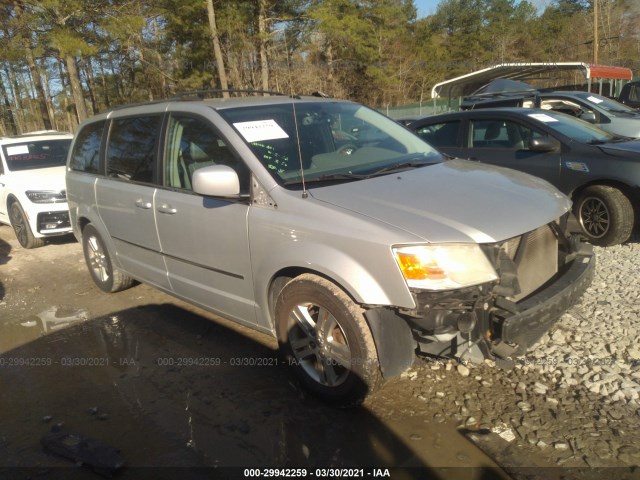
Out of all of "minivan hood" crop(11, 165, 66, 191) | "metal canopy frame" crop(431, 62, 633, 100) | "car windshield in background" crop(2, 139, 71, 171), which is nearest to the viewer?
"minivan hood" crop(11, 165, 66, 191)

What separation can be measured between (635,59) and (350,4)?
2544 cm

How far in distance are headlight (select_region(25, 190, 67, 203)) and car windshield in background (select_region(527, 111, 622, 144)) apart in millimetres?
6723

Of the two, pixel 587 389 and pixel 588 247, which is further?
pixel 588 247

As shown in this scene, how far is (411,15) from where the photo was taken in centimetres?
4447

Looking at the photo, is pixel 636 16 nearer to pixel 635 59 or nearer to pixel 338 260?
pixel 635 59

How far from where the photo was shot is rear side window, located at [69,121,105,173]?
5.09m

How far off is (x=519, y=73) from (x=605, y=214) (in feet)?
62.2

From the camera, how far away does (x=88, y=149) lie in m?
5.31

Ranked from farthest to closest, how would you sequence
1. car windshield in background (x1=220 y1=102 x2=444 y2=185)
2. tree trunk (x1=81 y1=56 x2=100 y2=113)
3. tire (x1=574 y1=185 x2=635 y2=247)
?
tree trunk (x1=81 y1=56 x2=100 y2=113) < tire (x1=574 y1=185 x2=635 y2=247) < car windshield in background (x1=220 y1=102 x2=444 y2=185)

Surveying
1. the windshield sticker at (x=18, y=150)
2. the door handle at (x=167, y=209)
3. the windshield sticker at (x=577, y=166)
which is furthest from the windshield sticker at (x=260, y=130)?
the windshield sticker at (x=18, y=150)

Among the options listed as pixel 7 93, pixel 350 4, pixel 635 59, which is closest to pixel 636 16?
pixel 635 59

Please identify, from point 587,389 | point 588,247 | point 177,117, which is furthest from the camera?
point 177,117

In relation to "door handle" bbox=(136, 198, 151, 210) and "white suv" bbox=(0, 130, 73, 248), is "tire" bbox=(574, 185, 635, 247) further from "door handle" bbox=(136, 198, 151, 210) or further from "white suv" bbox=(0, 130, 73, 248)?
"white suv" bbox=(0, 130, 73, 248)

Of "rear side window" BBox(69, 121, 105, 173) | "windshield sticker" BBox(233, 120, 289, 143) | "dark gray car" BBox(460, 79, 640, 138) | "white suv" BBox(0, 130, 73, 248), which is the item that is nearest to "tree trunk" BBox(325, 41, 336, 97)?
"dark gray car" BBox(460, 79, 640, 138)
